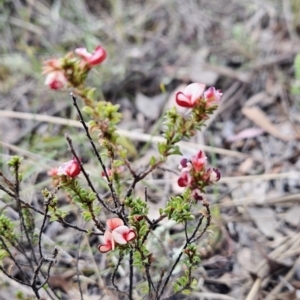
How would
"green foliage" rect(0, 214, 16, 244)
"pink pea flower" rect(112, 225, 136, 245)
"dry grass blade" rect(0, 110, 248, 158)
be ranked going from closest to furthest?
1. "pink pea flower" rect(112, 225, 136, 245)
2. "green foliage" rect(0, 214, 16, 244)
3. "dry grass blade" rect(0, 110, 248, 158)

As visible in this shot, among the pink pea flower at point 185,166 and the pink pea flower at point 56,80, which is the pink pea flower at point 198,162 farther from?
the pink pea flower at point 56,80

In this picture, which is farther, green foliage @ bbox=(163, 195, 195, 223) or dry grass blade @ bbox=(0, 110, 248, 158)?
dry grass blade @ bbox=(0, 110, 248, 158)

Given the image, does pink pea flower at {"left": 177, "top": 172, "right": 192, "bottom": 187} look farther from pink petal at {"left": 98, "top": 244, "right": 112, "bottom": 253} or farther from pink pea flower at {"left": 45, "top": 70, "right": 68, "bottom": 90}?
pink pea flower at {"left": 45, "top": 70, "right": 68, "bottom": 90}

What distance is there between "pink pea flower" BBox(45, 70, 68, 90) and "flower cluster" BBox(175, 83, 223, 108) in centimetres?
21

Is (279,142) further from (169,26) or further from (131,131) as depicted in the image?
(169,26)

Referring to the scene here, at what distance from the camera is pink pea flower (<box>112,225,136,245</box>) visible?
1.00 metres

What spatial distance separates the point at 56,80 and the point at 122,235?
1.07 feet

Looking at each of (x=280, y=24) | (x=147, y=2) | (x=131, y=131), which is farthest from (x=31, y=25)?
(x=280, y=24)

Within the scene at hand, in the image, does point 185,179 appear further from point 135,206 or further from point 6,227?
point 6,227

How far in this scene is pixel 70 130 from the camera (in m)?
2.25

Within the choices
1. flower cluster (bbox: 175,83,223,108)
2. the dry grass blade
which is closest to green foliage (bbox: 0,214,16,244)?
flower cluster (bbox: 175,83,223,108)

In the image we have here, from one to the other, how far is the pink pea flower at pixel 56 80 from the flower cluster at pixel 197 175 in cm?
31

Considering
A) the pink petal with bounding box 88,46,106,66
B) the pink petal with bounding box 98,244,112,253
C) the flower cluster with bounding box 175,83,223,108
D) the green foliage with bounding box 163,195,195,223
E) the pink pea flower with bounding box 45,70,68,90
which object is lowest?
the pink petal with bounding box 98,244,112,253

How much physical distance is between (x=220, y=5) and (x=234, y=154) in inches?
47.2
